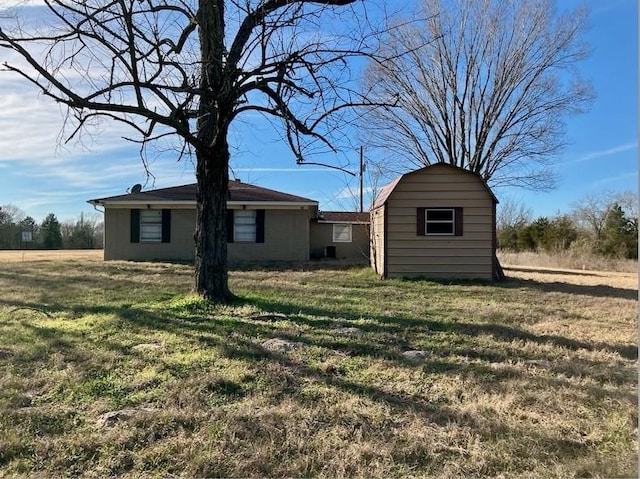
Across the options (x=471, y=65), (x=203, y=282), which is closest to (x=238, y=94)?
(x=203, y=282)

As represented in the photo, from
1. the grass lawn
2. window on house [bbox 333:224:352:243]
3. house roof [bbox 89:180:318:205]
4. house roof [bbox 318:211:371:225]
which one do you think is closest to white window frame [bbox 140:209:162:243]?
house roof [bbox 89:180:318:205]

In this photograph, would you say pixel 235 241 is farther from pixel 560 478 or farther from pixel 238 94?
pixel 560 478

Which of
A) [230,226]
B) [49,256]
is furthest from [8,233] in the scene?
[230,226]

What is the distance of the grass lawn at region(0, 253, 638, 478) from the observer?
2.70 m

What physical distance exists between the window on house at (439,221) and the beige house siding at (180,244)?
5415 millimetres

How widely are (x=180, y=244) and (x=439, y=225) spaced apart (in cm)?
912

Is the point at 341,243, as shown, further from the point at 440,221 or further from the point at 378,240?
the point at 440,221

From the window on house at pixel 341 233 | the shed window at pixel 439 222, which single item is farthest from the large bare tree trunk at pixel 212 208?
the window on house at pixel 341 233

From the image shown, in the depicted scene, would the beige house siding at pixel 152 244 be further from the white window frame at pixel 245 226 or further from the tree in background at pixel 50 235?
the tree in background at pixel 50 235

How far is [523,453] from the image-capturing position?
9.14 feet

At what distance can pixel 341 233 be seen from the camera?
782 inches

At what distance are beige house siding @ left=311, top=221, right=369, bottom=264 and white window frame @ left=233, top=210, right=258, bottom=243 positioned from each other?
338cm

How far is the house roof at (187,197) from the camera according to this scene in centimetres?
1639

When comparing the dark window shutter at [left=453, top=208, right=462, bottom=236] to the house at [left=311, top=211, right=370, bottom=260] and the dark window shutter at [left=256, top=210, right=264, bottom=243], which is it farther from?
the dark window shutter at [left=256, top=210, right=264, bottom=243]
